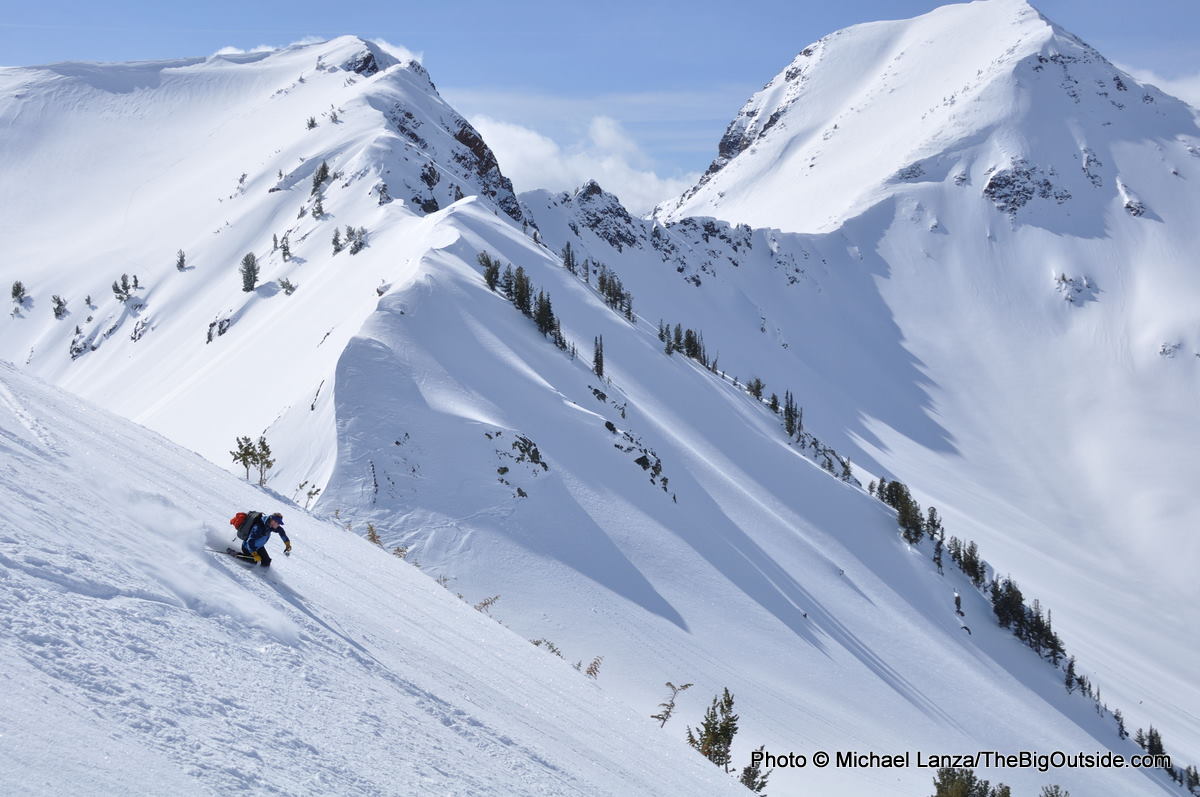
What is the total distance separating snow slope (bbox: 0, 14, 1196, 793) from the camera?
62.2 ft

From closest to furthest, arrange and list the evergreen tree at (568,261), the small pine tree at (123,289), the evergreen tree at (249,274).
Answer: the evergreen tree at (249,274)
the evergreen tree at (568,261)
the small pine tree at (123,289)

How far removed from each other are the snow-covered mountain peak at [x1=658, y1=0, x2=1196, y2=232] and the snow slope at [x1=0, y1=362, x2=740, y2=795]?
449 feet

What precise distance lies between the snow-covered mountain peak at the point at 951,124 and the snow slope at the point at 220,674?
136807mm

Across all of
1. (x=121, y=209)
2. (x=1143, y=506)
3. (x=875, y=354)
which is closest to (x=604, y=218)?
(x=875, y=354)

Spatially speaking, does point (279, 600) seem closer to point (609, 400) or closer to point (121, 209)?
point (609, 400)

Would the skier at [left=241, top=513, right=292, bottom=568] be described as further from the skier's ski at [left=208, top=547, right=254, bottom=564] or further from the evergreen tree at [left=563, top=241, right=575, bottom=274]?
the evergreen tree at [left=563, top=241, right=575, bottom=274]

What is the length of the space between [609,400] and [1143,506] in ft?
270

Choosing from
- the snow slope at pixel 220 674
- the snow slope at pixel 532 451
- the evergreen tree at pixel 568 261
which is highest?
the evergreen tree at pixel 568 261

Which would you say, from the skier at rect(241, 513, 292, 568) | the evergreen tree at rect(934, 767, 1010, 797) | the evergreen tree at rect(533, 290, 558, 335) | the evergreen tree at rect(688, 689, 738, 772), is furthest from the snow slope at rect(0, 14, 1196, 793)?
the skier at rect(241, 513, 292, 568)

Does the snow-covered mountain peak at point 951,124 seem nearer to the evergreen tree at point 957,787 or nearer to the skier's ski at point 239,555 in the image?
the evergreen tree at point 957,787

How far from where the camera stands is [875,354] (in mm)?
111625

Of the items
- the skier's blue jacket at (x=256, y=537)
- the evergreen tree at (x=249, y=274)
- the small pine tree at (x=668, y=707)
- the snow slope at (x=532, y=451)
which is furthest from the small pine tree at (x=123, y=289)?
the skier's blue jacket at (x=256, y=537)

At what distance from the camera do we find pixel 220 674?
448cm

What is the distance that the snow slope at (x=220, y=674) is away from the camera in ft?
11.7
